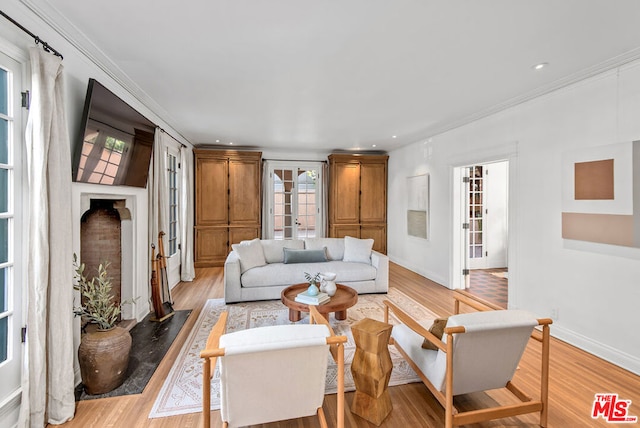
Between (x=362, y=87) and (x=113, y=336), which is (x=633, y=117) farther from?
(x=113, y=336)

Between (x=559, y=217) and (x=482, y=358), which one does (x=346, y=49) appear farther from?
(x=559, y=217)

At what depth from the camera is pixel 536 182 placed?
3398 millimetres

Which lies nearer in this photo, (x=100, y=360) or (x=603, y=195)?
(x=100, y=360)

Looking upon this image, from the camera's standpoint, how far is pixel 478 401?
7.02 feet

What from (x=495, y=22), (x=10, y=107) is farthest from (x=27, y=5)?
(x=495, y=22)

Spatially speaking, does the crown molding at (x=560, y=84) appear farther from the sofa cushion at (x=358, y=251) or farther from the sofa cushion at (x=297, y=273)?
the sofa cushion at (x=297, y=273)

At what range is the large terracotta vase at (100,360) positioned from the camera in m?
2.20

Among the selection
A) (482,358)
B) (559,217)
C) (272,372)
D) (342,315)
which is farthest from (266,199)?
(482,358)

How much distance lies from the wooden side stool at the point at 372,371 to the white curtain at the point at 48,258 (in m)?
1.93

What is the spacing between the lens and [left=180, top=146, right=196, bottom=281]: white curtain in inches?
212

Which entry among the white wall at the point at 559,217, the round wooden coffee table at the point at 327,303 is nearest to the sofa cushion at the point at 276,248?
the round wooden coffee table at the point at 327,303

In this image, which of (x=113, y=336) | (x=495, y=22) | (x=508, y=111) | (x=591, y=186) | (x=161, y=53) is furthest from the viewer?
(x=508, y=111)

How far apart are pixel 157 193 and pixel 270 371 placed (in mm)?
3219

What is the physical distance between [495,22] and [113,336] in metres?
3.61
